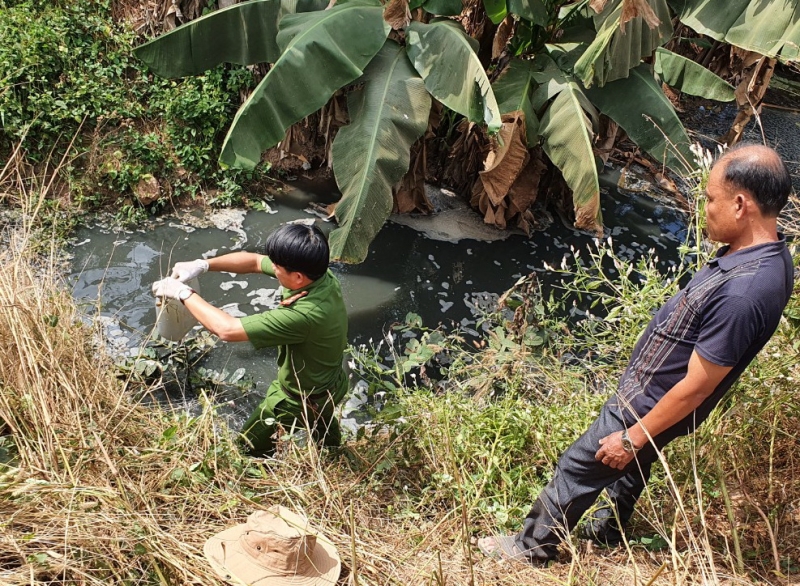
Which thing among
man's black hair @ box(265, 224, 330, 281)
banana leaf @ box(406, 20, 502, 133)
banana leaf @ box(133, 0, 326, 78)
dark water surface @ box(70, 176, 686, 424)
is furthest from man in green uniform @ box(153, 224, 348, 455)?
banana leaf @ box(133, 0, 326, 78)

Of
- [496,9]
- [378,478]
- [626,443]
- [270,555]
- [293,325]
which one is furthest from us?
[496,9]

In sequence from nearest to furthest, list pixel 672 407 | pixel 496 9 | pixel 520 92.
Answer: pixel 672 407, pixel 496 9, pixel 520 92

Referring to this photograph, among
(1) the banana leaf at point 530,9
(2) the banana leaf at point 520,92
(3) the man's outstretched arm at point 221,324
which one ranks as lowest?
(3) the man's outstretched arm at point 221,324

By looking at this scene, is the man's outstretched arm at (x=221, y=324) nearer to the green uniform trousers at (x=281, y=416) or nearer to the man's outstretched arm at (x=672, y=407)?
the green uniform trousers at (x=281, y=416)

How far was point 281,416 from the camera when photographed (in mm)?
3027

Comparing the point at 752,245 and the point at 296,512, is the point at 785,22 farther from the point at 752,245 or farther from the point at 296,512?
the point at 296,512

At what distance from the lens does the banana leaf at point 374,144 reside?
4.63 m

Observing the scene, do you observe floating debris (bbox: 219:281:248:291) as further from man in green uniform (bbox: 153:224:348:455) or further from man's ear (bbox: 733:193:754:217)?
man's ear (bbox: 733:193:754:217)

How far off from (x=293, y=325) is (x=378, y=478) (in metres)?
0.89

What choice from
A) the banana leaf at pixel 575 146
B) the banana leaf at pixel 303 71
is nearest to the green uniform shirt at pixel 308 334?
the banana leaf at pixel 303 71

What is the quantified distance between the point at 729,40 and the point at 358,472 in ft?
14.2

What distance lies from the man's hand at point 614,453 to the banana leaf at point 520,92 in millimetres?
3580

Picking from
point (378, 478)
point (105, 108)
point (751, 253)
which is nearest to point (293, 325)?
point (378, 478)

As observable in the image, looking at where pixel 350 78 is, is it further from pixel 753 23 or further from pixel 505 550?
pixel 505 550
